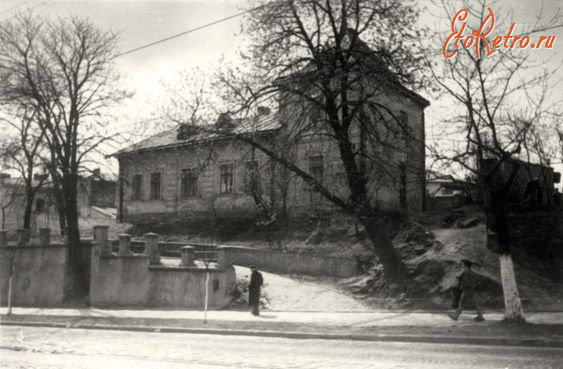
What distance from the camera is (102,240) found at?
24.6 meters

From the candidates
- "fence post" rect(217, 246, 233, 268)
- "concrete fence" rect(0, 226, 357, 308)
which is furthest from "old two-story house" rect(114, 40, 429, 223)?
"fence post" rect(217, 246, 233, 268)

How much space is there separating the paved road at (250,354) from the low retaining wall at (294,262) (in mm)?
10645

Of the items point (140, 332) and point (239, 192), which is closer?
point (140, 332)

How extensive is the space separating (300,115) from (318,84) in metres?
1.62

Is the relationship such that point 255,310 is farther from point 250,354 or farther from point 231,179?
point 231,179

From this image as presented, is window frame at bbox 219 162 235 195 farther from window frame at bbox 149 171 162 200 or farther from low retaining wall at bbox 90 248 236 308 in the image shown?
low retaining wall at bbox 90 248 236 308

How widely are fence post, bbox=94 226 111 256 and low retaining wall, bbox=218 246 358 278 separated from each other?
519cm

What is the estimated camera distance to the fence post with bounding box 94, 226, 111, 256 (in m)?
24.4

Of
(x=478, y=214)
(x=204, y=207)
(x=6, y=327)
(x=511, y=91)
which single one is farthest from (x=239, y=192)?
(x=511, y=91)

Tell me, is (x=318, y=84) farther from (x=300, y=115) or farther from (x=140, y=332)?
(x=140, y=332)

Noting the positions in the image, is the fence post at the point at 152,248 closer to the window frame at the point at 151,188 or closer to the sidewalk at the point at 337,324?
the sidewalk at the point at 337,324

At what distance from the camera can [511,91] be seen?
51.6ft

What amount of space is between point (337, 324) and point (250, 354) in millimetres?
5004

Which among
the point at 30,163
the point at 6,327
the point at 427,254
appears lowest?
the point at 6,327
